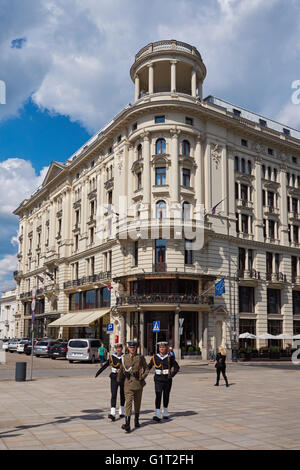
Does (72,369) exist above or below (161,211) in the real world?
below

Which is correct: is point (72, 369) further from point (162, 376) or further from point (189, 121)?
point (189, 121)

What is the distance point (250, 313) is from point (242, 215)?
380 inches

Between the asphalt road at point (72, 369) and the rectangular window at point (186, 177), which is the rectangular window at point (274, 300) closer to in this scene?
the rectangular window at point (186, 177)

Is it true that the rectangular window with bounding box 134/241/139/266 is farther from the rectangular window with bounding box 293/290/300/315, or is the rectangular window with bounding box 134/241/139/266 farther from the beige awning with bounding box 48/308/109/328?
the rectangular window with bounding box 293/290/300/315

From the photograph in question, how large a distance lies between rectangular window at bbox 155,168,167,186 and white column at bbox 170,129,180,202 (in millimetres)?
915

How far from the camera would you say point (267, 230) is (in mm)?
50656

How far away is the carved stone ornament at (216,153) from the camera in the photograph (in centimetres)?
4692

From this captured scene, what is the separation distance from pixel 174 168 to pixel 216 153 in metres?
5.73

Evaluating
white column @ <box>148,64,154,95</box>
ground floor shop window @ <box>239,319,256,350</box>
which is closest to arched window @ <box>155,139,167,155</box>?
white column @ <box>148,64,154,95</box>

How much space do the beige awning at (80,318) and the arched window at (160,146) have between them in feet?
52.8

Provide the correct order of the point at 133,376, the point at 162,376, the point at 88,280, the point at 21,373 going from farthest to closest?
the point at 88,280
the point at 21,373
the point at 162,376
the point at 133,376

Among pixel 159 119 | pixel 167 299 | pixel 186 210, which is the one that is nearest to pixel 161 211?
pixel 186 210

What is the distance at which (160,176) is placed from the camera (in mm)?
44531

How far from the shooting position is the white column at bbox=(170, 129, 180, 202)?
43.4m
